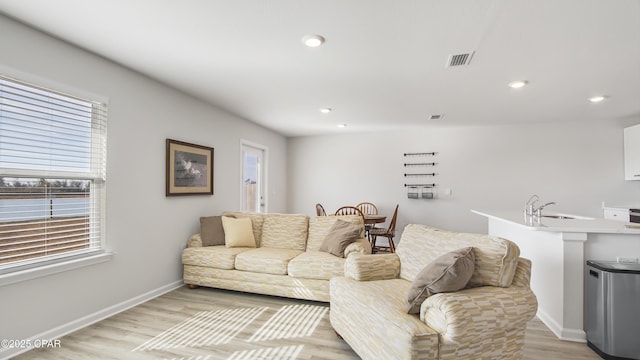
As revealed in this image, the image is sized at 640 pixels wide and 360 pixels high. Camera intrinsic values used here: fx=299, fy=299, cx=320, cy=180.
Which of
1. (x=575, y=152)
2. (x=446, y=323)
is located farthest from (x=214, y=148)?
(x=575, y=152)

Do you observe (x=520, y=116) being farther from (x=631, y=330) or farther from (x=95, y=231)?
(x=95, y=231)

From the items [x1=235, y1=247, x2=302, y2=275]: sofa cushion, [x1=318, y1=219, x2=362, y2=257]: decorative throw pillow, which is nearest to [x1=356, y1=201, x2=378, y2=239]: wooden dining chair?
[x1=318, y1=219, x2=362, y2=257]: decorative throw pillow

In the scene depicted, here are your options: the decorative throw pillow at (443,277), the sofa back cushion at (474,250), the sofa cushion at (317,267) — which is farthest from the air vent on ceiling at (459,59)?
the sofa cushion at (317,267)

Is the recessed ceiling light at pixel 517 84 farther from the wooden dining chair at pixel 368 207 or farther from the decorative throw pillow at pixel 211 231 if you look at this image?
the decorative throw pillow at pixel 211 231

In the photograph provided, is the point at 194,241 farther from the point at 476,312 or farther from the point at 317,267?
the point at 476,312

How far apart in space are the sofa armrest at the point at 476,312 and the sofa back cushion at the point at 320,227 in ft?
6.56

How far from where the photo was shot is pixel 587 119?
5.03m

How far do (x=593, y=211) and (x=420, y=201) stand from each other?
9.21 feet

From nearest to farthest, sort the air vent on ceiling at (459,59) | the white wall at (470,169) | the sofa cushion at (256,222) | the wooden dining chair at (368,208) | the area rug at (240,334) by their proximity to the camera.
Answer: the area rug at (240,334)
the air vent on ceiling at (459,59)
the sofa cushion at (256,222)
the white wall at (470,169)
the wooden dining chair at (368,208)

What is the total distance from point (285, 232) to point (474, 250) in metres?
2.48

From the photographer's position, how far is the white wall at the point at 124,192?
222 centimetres

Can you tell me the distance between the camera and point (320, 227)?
3.79m

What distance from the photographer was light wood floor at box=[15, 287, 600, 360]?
2168mm

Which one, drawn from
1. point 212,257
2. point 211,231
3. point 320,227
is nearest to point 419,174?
point 320,227
